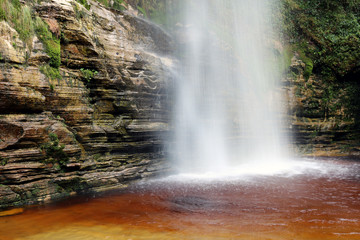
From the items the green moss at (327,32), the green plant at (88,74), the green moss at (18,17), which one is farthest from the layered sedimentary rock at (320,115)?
the green moss at (18,17)

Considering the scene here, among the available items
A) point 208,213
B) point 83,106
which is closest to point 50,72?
point 83,106

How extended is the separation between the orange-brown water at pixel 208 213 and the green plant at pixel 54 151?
1357 mm

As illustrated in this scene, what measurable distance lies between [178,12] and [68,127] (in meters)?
10.7

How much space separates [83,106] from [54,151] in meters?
1.79

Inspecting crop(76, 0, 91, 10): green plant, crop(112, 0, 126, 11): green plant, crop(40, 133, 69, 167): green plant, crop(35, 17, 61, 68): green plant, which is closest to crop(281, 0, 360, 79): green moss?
crop(112, 0, 126, 11): green plant

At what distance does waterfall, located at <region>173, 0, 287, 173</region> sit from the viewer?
1218 cm

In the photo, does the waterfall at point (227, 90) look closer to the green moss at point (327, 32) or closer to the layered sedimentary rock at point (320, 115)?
the layered sedimentary rock at point (320, 115)

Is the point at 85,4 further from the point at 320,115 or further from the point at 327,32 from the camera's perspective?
the point at 327,32

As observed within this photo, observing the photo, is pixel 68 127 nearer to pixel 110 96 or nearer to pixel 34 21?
pixel 110 96

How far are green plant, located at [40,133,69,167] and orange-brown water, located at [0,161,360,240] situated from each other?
136cm

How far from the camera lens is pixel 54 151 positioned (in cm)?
750

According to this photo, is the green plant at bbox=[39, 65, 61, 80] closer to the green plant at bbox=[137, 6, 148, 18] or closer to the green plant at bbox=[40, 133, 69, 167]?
the green plant at bbox=[40, 133, 69, 167]

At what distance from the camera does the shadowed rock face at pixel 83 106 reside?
678 centimetres

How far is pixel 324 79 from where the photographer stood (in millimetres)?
15922
